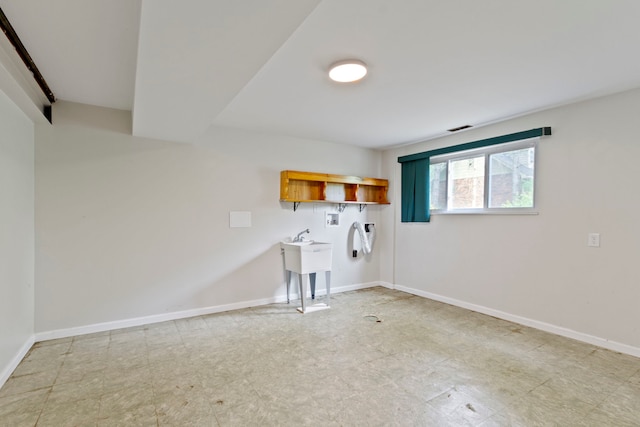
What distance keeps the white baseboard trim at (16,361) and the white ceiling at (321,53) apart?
7.00ft

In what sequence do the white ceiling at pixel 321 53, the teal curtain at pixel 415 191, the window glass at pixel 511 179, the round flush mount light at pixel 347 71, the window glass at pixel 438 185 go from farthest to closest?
the teal curtain at pixel 415 191 → the window glass at pixel 438 185 → the window glass at pixel 511 179 → the round flush mount light at pixel 347 71 → the white ceiling at pixel 321 53

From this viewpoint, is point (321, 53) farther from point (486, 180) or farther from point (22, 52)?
point (486, 180)

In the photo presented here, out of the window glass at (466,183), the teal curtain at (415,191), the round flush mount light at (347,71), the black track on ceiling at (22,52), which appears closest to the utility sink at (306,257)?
the teal curtain at (415,191)

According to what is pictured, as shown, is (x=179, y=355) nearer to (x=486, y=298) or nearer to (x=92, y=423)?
(x=92, y=423)

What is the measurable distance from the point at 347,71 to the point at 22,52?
218cm

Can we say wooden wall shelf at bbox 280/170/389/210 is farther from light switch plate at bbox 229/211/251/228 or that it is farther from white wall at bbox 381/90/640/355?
white wall at bbox 381/90/640/355

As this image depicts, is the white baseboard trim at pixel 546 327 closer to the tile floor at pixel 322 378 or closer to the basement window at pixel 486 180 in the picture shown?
the tile floor at pixel 322 378

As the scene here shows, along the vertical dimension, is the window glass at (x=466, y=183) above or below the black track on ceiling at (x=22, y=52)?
below

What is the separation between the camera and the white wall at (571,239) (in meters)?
2.75

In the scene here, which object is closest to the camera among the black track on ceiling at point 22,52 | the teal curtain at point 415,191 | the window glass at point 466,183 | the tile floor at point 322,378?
the black track on ceiling at point 22,52

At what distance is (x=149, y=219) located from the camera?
3.44 m

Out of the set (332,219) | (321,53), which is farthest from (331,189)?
(321,53)

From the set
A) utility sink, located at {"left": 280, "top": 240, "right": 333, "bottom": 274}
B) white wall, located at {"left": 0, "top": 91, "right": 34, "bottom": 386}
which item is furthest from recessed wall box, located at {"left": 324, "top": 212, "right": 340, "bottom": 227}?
white wall, located at {"left": 0, "top": 91, "right": 34, "bottom": 386}

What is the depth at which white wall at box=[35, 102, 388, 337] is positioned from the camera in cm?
304
